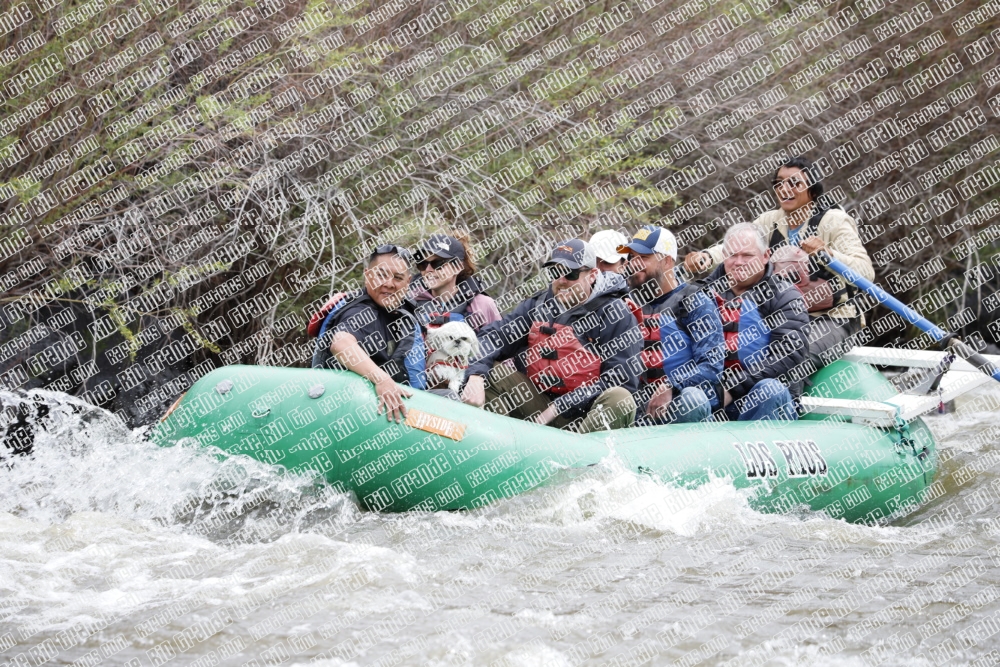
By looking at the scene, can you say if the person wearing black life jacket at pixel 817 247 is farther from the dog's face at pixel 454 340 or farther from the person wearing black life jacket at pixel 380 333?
the person wearing black life jacket at pixel 380 333

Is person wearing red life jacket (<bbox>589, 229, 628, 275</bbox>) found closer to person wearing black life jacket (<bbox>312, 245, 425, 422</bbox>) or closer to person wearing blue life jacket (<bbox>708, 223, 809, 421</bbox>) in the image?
person wearing blue life jacket (<bbox>708, 223, 809, 421</bbox>)

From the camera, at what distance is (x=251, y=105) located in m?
6.05

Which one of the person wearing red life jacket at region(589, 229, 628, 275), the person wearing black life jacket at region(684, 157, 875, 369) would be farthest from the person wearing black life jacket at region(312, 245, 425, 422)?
the person wearing black life jacket at region(684, 157, 875, 369)

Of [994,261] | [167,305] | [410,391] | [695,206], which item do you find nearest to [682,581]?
[410,391]

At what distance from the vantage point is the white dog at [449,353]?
4805 millimetres

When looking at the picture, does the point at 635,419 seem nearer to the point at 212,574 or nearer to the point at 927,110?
the point at 212,574

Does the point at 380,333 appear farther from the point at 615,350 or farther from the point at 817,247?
the point at 817,247

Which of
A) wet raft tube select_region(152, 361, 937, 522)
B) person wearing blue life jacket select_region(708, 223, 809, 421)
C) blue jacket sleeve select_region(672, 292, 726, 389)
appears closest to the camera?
wet raft tube select_region(152, 361, 937, 522)

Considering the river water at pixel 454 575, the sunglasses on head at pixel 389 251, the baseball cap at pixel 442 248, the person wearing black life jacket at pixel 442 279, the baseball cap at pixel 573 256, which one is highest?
the sunglasses on head at pixel 389 251

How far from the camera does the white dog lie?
4.80 metres

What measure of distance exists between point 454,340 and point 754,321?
4.79 feet

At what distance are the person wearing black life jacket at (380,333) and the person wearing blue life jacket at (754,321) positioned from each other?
1.61 metres

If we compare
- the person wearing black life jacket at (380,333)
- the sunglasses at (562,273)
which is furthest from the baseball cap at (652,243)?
the person wearing black life jacket at (380,333)

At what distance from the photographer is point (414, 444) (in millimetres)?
4172
